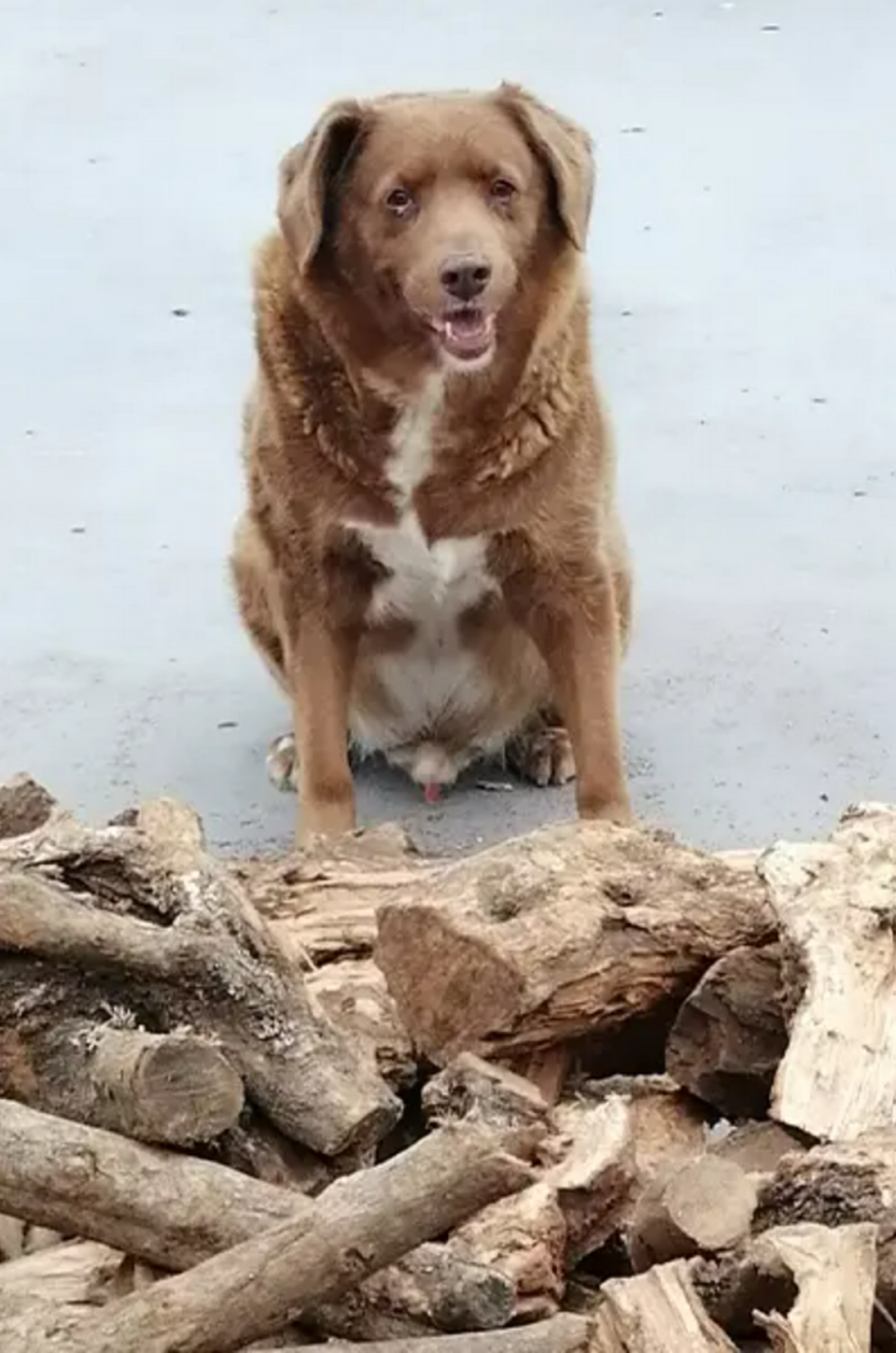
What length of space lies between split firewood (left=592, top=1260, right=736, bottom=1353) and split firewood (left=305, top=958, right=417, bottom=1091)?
14.7 inches

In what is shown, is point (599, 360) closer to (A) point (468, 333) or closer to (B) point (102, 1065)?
(A) point (468, 333)

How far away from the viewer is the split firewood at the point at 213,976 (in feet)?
5.77

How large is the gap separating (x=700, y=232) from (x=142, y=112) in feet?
4.63

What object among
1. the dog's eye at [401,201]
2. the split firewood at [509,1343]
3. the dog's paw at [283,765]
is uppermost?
the dog's eye at [401,201]

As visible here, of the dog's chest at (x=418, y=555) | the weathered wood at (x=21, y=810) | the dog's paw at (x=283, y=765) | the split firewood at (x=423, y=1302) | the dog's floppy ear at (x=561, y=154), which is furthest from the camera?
the dog's paw at (x=283, y=765)

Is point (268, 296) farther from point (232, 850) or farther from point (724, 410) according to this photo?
point (724, 410)

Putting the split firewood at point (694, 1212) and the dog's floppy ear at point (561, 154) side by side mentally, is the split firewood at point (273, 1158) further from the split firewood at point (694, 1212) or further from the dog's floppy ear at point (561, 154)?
the dog's floppy ear at point (561, 154)

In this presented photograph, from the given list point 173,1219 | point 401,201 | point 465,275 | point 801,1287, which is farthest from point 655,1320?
point 401,201

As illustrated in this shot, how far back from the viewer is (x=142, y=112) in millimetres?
5480

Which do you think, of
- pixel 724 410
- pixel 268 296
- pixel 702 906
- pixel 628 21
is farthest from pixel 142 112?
pixel 702 906

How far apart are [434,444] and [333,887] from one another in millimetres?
812

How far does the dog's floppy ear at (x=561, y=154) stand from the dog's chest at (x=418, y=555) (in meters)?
0.24

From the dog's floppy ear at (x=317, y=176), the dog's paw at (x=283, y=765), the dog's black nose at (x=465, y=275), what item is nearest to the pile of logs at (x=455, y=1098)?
the dog's black nose at (x=465, y=275)

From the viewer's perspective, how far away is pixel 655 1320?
151 centimetres
